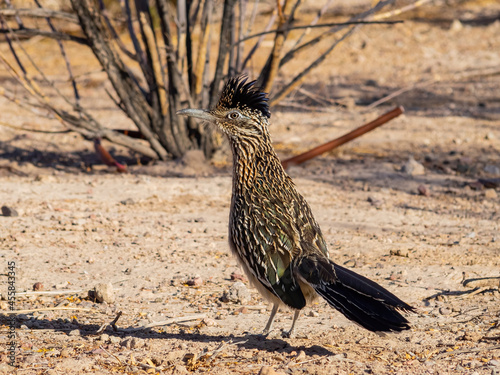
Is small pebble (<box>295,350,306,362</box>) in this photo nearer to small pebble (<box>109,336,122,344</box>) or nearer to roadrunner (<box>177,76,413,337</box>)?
roadrunner (<box>177,76,413,337</box>)

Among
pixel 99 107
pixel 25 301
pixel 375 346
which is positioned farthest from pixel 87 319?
pixel 99 107

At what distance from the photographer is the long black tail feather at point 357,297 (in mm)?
3553

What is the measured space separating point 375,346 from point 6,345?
218 cm

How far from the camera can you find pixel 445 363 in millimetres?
3811

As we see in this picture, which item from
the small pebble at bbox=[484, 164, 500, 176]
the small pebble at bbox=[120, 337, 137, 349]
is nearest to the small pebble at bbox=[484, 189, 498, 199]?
the small pebble at bbox=[484, 164, 500, 176]

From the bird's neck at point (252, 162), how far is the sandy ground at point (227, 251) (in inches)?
35.1

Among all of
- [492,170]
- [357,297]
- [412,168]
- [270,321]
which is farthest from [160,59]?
[357,297]

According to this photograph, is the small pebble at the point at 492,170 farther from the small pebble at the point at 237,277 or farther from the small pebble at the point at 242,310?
the small pebble at the point at 242,310

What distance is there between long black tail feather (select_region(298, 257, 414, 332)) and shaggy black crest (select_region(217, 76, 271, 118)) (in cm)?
118

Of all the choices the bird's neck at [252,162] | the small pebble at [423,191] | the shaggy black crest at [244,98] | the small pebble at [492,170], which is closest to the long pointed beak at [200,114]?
the shaggy black crest at [244,98]

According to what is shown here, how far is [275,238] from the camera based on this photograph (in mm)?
4121

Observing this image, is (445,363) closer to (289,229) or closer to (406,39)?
(289,229)

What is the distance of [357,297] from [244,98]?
1601 mm

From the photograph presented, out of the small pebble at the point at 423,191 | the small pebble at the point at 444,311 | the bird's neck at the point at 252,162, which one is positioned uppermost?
the bird's neck at the point at 252,162
